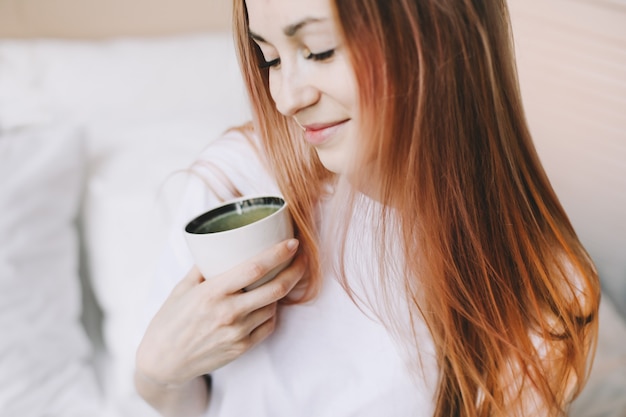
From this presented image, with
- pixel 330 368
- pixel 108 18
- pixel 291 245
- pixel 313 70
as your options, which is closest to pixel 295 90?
pixel 313 70

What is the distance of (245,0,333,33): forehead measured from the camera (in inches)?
15.4

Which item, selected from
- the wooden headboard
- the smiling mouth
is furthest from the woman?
the wooden headboard

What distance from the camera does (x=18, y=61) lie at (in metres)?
0.76

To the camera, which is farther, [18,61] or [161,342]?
[18,61]

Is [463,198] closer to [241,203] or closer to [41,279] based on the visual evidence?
[241,203]

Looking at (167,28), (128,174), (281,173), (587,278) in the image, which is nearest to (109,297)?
(128,174)

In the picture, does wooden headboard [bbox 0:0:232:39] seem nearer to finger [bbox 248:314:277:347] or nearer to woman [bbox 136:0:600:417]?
woman [bbox 136:0:600:417]

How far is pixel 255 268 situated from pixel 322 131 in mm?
120

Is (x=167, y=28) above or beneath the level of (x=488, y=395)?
above

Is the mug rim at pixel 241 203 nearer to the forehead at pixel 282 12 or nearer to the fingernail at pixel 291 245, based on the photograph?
the fingernail at pixel 291 245

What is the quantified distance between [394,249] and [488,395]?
6.3 inches

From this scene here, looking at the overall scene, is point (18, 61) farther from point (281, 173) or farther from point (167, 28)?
point (281, 173)

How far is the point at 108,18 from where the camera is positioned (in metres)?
0.82

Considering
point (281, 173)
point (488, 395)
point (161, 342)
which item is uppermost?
point (281, 173)
